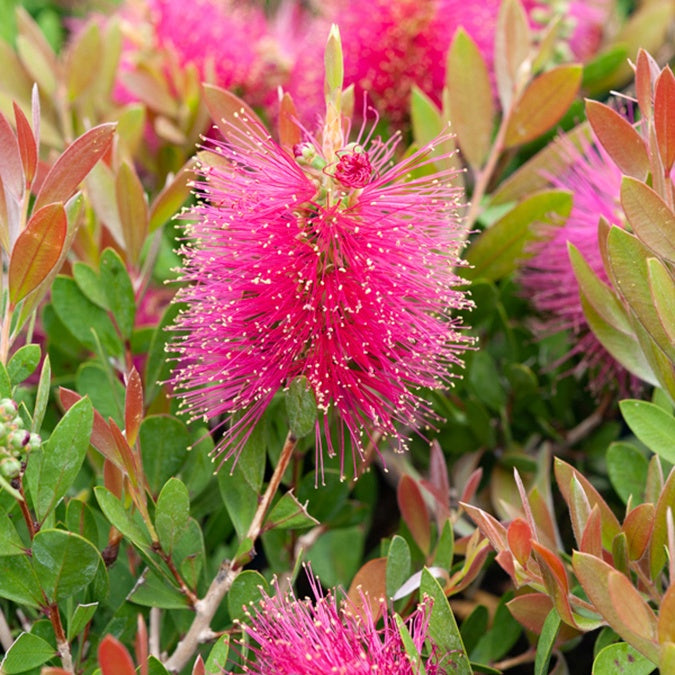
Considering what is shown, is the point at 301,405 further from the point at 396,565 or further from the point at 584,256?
the point at 584,256

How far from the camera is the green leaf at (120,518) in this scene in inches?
31.6

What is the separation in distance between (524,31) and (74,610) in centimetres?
90

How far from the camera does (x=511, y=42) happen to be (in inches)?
47.3

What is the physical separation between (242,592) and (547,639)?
28 centimetres

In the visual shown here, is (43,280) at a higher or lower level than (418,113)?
lower

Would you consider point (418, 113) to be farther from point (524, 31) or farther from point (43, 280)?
point (43, 280)

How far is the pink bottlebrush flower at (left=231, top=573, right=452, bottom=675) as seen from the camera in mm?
755

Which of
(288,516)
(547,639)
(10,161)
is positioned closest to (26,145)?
(10,161)

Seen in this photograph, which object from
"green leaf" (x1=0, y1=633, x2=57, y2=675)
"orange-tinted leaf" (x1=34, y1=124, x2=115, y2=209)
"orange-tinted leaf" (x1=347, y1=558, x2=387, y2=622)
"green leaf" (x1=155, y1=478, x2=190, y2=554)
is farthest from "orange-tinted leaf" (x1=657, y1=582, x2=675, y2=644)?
"orange-tinted leaf" (x1=34, y1=124, x2=115, y2=209)

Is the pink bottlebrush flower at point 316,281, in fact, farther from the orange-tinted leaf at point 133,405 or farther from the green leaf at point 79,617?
the green leaf at point 79,617

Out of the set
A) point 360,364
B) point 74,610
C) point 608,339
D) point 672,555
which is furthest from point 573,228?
point 74,610

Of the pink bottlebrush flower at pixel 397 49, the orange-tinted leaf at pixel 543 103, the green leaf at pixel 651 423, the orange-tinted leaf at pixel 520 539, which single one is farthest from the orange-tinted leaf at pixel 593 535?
the pink bottlebrush flower at pixel 397 49

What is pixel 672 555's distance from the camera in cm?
66

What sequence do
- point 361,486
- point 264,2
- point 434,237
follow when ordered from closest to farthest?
point 434,237
point 361,486
point 264,2
